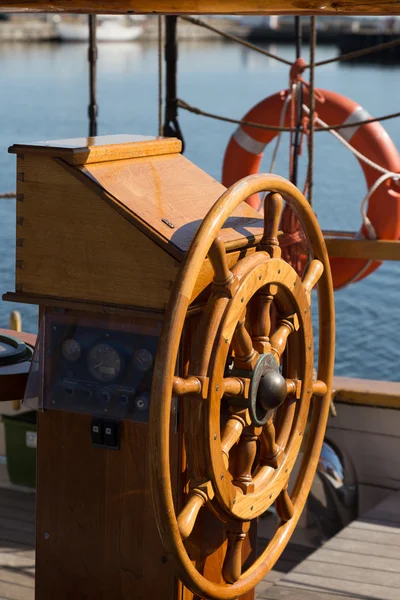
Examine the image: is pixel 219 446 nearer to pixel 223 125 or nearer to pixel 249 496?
pixel 249 496

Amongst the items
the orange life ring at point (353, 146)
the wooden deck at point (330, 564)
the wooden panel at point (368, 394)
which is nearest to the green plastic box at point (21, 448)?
the wooden deck at point (330, 564)

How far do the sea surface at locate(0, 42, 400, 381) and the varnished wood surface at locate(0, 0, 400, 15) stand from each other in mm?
6295

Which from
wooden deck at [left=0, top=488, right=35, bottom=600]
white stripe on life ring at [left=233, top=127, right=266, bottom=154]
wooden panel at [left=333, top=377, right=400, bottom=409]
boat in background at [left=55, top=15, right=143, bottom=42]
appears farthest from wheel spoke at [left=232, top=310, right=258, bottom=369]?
boat in background at [left=55, top=15, right=143, bottom=42]

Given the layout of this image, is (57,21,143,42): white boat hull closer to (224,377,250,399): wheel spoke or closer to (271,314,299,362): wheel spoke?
(271,314,299,362): wheel spoke

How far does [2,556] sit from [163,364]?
142 centimetres

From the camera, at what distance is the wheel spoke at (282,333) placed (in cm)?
158

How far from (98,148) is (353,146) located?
2.53 m

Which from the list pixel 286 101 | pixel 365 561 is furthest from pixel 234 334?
pixel 286 101

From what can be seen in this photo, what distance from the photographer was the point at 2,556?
2502mm

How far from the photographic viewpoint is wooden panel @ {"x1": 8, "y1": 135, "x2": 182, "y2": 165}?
4.84ft

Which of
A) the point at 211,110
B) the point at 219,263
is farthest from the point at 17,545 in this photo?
the point at 211,110

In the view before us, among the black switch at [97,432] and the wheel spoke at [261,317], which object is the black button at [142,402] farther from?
the wheel spoke at [261,317]

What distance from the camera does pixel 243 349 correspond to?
1.47m

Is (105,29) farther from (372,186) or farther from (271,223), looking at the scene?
(271,223)
